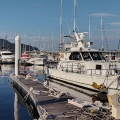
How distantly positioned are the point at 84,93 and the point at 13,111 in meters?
7.95

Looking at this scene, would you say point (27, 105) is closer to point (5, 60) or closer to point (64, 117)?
point (64, 117)

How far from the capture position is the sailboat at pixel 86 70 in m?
20.6

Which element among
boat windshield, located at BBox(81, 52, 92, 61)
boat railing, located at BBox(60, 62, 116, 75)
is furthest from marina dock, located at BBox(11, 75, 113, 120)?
boat windshield, located at BBox(81, 52, 92, 61)

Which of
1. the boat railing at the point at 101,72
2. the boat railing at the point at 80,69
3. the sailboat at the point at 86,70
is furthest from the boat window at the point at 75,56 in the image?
the boat railing at the point at 101,72

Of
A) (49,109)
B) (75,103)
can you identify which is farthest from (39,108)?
(75,103)

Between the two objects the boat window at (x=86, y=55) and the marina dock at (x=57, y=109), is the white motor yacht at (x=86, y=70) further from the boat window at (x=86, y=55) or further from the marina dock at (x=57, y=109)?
the marina dock at (x=57, y=109)

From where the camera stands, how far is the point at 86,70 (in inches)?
930

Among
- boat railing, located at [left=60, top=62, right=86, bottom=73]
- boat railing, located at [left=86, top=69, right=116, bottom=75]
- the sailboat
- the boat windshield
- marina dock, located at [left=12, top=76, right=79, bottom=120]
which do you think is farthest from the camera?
the boat windshield

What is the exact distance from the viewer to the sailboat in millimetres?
20594

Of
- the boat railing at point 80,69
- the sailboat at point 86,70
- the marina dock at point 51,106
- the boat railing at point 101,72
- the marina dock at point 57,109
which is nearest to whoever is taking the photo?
the marina dock at point 57,109

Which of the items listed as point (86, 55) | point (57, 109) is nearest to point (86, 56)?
point (86, 55)

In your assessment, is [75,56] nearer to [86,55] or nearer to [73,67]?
[73,67]

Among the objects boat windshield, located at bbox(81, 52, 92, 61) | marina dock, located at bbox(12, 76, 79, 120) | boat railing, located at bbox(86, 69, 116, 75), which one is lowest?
marina dock, located at bbox(12, 76, 79, 120)

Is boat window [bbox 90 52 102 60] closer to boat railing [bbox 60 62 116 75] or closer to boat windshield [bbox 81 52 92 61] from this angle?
boat windshield [bbox 81 52 92 61]
